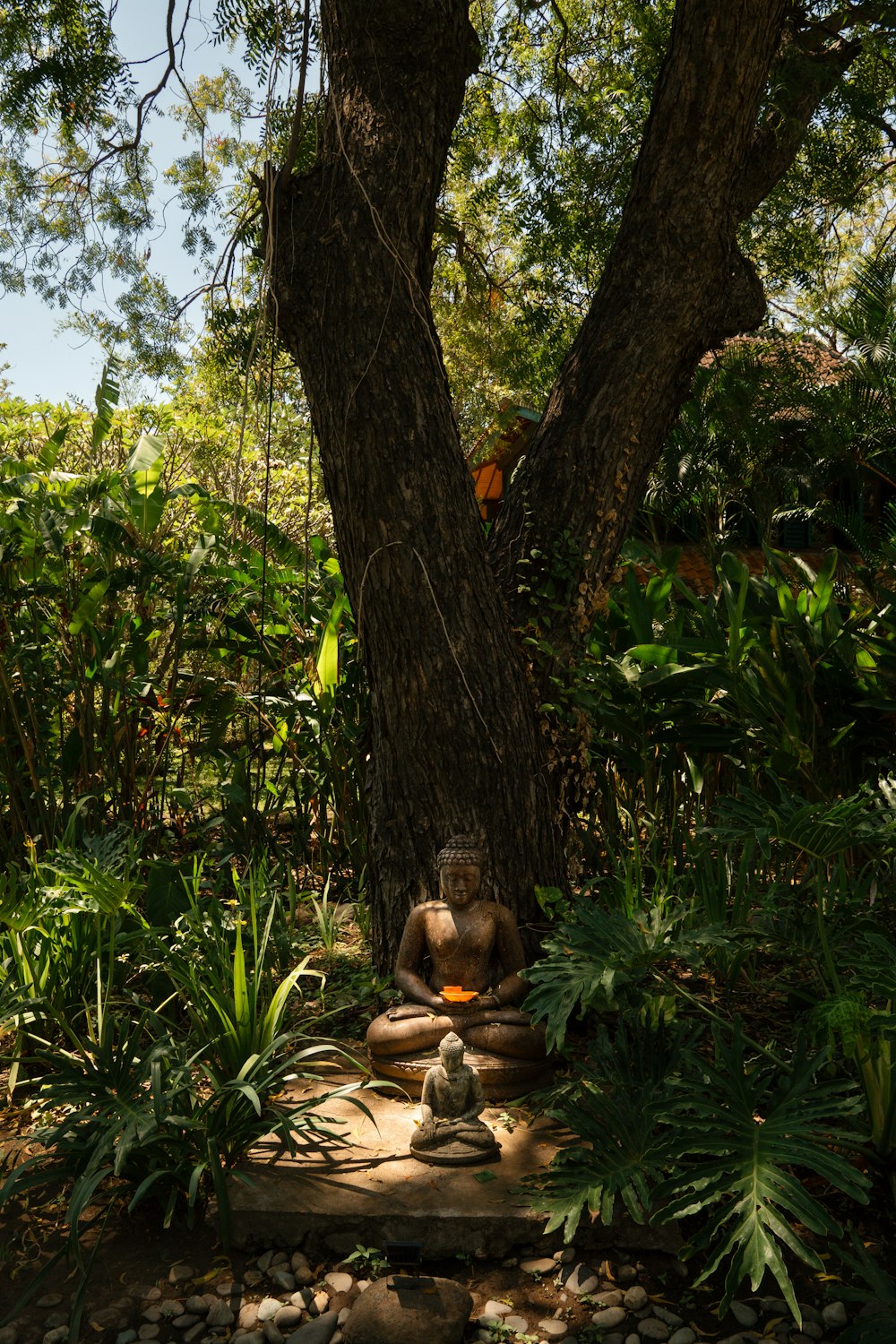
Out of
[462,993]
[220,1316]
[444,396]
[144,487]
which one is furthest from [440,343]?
[220,1316]

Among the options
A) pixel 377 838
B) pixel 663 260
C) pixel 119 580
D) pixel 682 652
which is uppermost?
pixel 663 260

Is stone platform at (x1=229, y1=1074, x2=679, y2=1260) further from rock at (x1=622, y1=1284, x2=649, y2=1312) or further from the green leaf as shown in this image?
the green leaf

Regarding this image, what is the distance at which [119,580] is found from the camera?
4.34m

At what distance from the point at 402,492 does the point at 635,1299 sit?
2410 millimetres

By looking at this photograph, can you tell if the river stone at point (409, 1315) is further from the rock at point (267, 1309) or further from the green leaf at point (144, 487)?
the green leaf at point (144, 487)

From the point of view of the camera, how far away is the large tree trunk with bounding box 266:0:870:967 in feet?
11.9

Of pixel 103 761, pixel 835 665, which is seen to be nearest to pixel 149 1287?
pixel 103 761

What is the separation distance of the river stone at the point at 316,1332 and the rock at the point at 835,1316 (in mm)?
1051

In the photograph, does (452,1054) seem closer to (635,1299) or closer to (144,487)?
(635,1299)

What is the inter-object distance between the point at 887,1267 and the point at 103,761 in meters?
3.37

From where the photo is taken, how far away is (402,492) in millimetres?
3645

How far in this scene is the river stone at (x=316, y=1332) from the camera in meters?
2.32

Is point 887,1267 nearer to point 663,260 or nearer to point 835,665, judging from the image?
point 835,665

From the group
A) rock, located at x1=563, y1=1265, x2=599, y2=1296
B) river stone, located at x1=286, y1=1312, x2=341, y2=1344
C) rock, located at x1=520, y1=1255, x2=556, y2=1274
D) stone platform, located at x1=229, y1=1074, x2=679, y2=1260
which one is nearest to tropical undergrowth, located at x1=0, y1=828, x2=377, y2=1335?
stone platform, located at x1=229, y1=1074, x2=679, y2=1260
